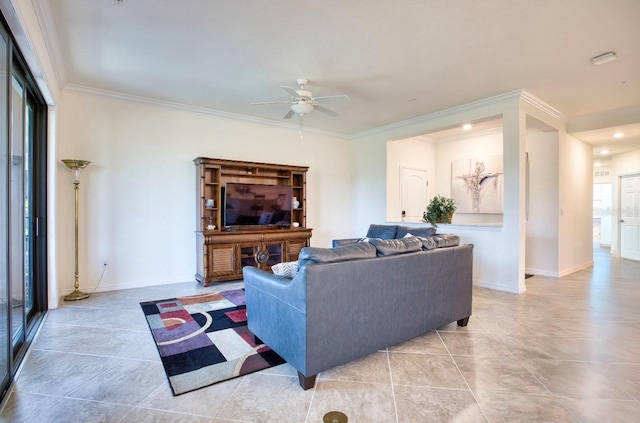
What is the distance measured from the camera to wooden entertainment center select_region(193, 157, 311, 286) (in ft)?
16.0

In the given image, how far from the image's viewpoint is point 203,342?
2828 mm

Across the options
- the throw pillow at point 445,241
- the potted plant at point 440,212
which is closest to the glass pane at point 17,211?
the throw pillow at point 445,241

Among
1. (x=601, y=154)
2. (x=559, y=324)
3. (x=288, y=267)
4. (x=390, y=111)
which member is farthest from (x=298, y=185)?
(x=601, y=154)

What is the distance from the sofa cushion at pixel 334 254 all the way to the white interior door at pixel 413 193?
459 centimetres

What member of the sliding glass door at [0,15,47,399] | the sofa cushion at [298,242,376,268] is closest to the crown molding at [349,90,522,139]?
the sofa cushion at [298,242,376,268]

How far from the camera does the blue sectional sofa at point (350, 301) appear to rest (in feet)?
6.91

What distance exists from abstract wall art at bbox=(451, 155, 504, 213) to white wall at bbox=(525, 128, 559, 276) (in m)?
0.67

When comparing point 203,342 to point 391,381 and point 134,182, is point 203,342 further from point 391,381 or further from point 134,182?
point 134,182

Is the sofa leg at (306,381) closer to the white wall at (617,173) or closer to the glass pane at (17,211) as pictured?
the glass pane at (17,211)

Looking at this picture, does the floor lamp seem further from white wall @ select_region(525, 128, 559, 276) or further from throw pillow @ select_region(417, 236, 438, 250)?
white wall @ select_region(525, 128, 559, 276)

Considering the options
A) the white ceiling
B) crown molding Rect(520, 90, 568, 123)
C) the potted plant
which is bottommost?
the potted plant

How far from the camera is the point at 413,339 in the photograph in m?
2.94

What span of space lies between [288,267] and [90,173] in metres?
3.61

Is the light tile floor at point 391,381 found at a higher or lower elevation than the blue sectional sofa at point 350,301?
lower
